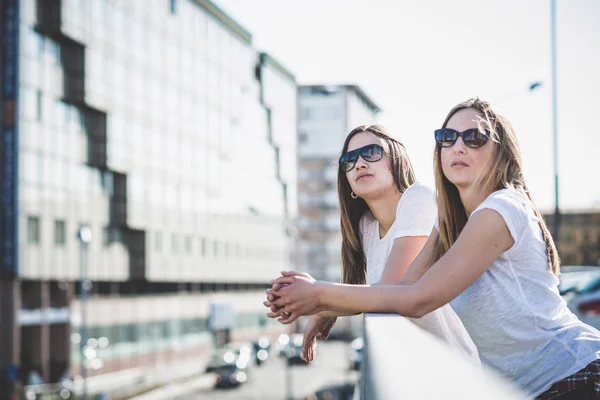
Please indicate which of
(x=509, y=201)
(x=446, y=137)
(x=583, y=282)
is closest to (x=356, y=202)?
(x=446, y=137)

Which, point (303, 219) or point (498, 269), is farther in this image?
point (303, 219)

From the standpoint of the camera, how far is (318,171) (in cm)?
13338

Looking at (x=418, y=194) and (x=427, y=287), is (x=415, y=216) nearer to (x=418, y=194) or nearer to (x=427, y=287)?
(x=418, y=194)

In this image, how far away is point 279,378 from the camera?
6694 cm

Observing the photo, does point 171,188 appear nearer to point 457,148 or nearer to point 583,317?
point 583,317

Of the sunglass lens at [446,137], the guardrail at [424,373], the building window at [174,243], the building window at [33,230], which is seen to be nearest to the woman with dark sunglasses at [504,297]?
the sunglass lens at [446,137]

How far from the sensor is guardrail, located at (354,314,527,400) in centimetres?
97

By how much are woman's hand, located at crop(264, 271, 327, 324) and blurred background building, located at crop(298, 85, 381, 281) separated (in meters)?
129

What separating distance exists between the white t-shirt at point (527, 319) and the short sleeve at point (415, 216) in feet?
2.11

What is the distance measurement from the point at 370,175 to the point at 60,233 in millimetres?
41873

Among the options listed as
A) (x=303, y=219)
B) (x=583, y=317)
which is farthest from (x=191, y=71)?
(x=303, y=219)

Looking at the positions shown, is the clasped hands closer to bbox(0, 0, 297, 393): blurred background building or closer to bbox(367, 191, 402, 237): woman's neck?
bbox(367, 191, 402, 237): woman's neck

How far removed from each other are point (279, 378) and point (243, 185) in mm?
16051

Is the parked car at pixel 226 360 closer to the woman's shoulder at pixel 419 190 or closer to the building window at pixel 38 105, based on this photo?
the building window at pixel 38 105
